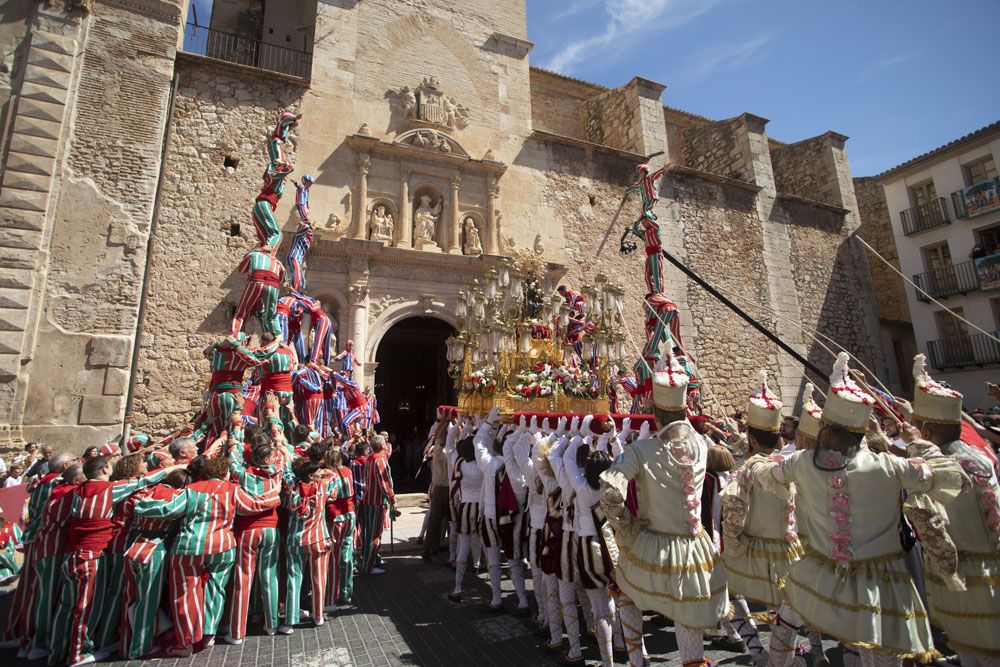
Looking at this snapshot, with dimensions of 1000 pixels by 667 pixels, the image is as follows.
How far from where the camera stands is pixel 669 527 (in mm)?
2859

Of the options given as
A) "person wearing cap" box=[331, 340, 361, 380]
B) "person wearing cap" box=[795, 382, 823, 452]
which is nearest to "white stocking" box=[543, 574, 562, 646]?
"person wearing cap" box=[795, 382, 823, 452]

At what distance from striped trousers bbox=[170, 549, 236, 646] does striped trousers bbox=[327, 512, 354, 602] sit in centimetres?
107

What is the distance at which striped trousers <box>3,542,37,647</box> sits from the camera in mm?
3994

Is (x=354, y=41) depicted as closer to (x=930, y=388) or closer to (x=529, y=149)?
(x=529, y=149)

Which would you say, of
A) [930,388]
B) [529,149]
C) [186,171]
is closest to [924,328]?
[529,149]

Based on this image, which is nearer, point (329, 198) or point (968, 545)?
point (968, 545)

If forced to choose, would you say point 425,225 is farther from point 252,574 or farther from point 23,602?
point 23,602

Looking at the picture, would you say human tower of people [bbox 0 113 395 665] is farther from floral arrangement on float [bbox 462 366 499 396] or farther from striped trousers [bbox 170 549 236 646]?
floral arrangement on float [bbox 462 366 499 396]

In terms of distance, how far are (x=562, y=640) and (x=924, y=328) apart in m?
19.6

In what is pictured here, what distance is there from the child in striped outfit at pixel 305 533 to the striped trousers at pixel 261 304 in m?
3.29

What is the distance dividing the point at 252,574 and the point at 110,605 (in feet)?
3.23

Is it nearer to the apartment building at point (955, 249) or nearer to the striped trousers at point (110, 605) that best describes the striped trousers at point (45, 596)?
the striped trousers at point (110, 605)

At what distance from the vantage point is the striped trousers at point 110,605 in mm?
3811

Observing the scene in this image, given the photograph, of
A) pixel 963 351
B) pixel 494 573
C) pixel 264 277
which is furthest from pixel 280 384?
pixel 963 351
